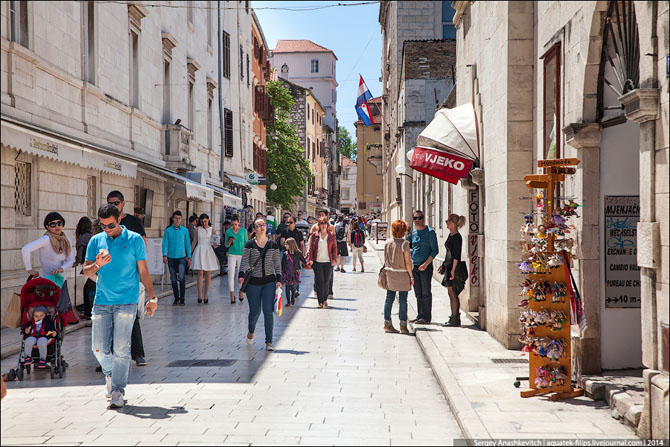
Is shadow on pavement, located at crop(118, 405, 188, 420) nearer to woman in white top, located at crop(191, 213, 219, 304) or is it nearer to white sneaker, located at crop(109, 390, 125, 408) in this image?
white sneaker, located at crop(109, 390, 125, 408)

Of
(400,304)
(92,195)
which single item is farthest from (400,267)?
(92,195)

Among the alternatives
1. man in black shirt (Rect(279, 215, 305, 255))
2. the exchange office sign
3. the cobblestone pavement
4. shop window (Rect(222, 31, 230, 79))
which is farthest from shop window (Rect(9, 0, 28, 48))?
shop window (Rect(222, 31, 230, 79))

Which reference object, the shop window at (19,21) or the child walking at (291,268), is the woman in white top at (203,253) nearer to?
the child walking at (291,268)

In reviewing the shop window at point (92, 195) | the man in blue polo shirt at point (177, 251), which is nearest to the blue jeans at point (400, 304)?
the man in blue polo shirt at point (177, 251)

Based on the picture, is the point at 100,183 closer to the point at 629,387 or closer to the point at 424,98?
the point at 629,387

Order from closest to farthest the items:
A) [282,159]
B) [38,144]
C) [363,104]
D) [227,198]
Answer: [38,144]
[227,198]
[363,104]
[282,159]

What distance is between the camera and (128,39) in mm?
19375

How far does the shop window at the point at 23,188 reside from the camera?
12695 millimetres

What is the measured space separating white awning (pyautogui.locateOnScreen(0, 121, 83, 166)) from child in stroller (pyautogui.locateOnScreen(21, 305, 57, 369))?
112 inches

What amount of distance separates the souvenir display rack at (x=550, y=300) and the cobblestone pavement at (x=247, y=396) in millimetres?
1020

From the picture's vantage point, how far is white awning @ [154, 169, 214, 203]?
19.6 meters

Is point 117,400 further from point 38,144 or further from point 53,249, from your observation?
point 38,144

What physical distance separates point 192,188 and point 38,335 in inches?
481

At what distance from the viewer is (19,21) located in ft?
41.5
